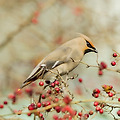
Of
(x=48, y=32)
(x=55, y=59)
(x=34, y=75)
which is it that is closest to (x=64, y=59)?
(x=55, y=59)

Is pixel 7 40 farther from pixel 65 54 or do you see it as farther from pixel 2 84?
pixel 65 54

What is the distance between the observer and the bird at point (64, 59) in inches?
108

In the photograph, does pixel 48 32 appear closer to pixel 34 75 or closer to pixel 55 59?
pixel 55 59

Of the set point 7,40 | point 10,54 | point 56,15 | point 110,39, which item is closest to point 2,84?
point 10,54

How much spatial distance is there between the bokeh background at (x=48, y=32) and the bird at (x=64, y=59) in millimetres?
1807

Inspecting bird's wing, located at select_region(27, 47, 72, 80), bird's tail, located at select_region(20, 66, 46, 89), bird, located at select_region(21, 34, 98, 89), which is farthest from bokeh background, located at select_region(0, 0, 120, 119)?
bird's tail, located at select_region(20, 66, 46, 89)

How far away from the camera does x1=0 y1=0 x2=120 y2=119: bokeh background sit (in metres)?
5.26

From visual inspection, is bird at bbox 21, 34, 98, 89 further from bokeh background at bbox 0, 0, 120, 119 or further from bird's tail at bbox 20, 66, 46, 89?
bokeh background at bbox 0, 0, 120, 119

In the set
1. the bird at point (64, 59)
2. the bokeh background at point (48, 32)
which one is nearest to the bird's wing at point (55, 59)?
the bird at point (64, 59)

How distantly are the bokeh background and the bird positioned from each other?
5.93 feet

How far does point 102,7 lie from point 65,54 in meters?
3.86

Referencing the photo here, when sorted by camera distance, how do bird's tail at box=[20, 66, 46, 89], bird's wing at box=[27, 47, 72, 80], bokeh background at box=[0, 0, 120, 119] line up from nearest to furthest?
bird's tail at box=[20, 66, 46, 89] < bird's wing at box=[27, 47, 72, 80] < bokeh background at box=[0, 0, 120, 119]

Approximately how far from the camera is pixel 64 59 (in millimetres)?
2990

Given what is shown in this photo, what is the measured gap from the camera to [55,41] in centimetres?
558
